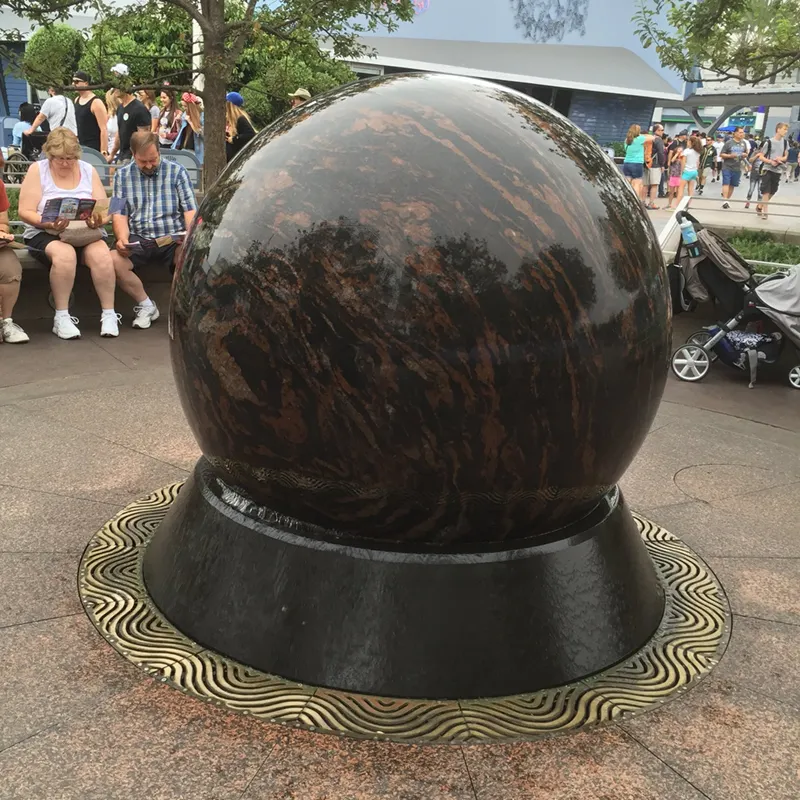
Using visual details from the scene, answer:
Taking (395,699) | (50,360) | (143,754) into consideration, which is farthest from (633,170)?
(143,754)

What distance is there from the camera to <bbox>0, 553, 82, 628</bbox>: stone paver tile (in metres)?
3.33

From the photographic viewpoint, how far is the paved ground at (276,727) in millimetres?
2568

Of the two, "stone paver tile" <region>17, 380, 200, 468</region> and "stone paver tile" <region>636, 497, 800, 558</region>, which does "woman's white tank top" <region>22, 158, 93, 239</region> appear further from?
"stone paver tile" <region>636, 497, 800, 558</region>

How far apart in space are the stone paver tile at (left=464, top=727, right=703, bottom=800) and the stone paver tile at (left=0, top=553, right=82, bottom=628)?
5.61 ft

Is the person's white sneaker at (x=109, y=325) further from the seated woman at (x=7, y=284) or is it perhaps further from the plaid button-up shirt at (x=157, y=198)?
the plaid button-up shirt at (x=157, y=198)

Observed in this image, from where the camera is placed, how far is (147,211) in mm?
8172

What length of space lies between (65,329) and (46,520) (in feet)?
13.8

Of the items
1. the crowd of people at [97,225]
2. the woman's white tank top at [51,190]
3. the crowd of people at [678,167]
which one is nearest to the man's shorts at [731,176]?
the crowd of people at [678,167]

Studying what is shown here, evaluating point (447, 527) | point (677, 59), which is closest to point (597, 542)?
point (447, 527)

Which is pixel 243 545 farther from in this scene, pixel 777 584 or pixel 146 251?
pixel 146 251

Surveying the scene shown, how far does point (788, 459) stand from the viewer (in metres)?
5.81

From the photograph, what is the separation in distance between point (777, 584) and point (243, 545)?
96.8 inches

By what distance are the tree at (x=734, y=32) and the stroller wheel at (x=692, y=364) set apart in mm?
3928

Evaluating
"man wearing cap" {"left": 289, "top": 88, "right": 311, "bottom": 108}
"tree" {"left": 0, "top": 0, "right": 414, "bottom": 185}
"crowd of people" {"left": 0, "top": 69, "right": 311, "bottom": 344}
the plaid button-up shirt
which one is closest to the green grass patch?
"tree" {"left": 0, "top": 0, "right": 414, "bottom": 185}
